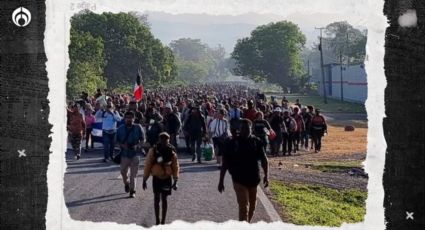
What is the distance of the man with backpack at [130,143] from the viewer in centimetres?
1014

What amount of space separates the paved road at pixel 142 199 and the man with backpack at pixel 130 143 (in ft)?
1.43

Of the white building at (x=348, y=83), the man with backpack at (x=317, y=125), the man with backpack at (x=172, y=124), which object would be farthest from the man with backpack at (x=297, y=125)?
the white building at (x=348, y=83)

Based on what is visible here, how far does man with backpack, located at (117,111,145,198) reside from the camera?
10.1 meters

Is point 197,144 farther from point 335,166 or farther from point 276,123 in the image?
point 335,166

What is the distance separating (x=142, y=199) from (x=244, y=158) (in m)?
3.15

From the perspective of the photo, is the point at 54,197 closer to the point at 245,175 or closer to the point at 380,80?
the point at 245,175

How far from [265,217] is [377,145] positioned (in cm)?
321

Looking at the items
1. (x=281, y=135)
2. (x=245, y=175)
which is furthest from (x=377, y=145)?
(x=281, y=135)

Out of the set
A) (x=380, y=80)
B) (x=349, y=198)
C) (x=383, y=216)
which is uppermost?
(x=380, y=80)

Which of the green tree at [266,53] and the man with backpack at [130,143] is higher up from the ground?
the green tree at [266,53]

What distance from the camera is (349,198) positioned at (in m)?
10.8

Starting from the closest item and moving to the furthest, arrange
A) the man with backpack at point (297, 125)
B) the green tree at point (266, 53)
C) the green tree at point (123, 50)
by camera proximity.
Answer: the green tree at point (123, 50)
the man with backpack at point (297, 125)
the green tree at point (266, 53)

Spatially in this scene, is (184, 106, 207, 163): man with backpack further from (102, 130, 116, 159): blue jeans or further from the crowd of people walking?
(102, 130, 116, 159): blue jeans

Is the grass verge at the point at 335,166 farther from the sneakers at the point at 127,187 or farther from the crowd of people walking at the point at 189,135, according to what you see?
the sneakers at the point at 127,187
